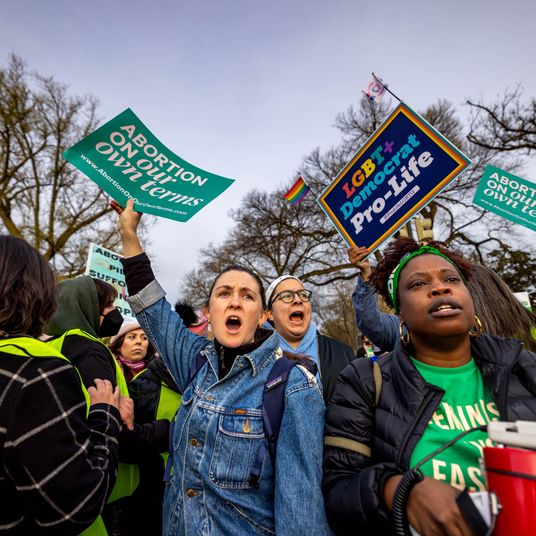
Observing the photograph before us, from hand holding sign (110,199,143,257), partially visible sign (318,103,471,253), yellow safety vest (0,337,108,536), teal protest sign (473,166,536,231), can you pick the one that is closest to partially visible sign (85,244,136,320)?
hand holding sign (110,199,143,257)

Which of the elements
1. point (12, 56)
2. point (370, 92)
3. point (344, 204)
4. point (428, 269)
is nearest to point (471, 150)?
point (370, 92)

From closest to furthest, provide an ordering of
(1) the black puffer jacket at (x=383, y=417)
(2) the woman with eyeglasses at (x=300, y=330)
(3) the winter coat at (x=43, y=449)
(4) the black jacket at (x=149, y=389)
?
(3) the winter coat at (x=43, y=449)
(1) the black puffer jacket at (x=383, y=417)
(4) the black jacket at (x=149, y=389)
(2) the woman with eyeglasses at (x=300, y=330)

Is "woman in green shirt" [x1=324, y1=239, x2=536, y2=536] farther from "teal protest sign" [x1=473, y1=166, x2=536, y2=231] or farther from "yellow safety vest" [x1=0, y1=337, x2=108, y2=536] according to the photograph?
"teal protest sign" [x1=473, y1=166, x2=536, y2=231]

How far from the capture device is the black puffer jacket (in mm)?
1216

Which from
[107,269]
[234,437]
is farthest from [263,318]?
[107,269]

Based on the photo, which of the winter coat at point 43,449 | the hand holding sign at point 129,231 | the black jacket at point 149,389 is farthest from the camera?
the black jacket at point 149,389

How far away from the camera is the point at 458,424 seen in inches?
51.5

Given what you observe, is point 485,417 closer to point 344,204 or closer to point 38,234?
point 344,204

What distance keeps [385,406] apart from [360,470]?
9.6 inches

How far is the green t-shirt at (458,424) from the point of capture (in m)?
1.22

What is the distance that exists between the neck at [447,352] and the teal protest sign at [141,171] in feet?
5.27

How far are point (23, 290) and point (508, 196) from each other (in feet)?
16.8

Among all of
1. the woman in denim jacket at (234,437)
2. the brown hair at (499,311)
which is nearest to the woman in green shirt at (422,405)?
the woman in denim jacket at (234,437)

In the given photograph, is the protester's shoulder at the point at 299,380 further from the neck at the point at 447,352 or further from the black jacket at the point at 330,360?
the black jacket at the point at 330,360
